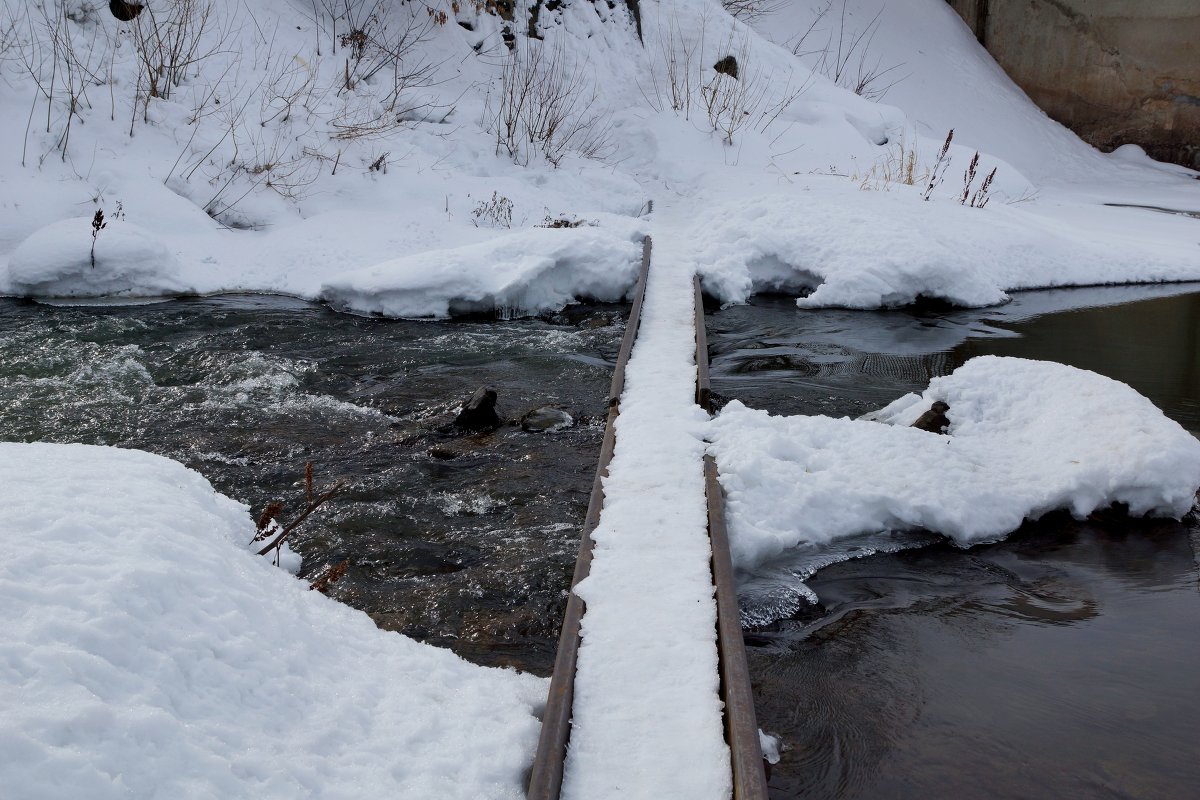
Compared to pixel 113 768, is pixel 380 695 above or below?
below

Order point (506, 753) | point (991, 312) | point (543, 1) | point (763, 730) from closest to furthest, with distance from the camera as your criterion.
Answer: point (506, 753) → point (763, 730) → point (991, 312) → point (543, 1)

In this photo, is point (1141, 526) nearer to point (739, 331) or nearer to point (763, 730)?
point (763, 730)

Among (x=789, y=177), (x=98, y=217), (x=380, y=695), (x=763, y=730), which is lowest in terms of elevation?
(x=763, y=730)

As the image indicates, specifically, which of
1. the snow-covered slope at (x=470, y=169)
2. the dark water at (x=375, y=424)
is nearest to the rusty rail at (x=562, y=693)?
the dark water at (x=375, y=424)

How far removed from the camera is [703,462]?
174 inches

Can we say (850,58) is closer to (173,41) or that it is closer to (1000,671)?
(173,41)

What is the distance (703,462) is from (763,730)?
1662mm

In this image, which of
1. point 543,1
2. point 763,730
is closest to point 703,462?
point 763,730

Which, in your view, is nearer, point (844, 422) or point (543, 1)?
point (844, 422)

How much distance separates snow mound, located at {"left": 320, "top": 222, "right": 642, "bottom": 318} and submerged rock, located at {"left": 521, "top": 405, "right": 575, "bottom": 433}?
2.79m

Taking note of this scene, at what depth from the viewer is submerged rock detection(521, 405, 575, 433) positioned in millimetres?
5504

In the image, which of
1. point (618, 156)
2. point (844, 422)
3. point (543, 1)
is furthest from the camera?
point (543, 1)

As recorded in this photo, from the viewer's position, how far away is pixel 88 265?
26.9 feet

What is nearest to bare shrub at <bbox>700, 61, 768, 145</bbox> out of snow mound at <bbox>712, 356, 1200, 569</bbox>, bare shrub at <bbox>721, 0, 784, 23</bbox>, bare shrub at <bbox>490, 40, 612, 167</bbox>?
bare shrub at <bbox>490, 40, 612, 167</bbox>
